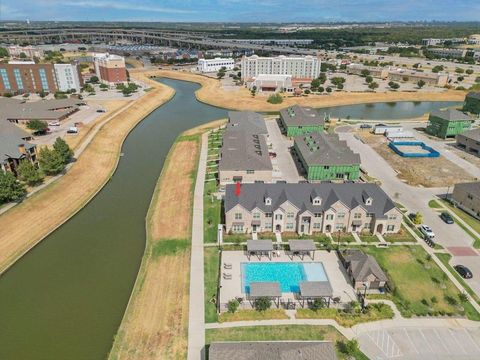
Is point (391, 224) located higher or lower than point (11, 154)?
lower

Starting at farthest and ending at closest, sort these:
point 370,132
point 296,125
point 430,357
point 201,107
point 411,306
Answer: point 201,107 → point 370,132 → point 296,125 → point 411,306 → point 430,357

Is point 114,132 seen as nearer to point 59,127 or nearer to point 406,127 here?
point 59,127

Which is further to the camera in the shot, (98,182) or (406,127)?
(406,127)

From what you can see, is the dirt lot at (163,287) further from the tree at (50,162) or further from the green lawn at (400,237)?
the green lawn at (400,237)

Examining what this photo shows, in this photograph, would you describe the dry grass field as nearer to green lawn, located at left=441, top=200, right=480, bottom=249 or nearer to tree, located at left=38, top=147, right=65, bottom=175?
tree, located at left=38, top=147, right=65, bottom=175

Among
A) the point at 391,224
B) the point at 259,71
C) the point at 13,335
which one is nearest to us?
the point at 13,335

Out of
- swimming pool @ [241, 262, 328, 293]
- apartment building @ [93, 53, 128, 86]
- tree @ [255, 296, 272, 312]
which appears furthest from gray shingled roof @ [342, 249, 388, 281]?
apartment building @ [93, 53, 128, 86]

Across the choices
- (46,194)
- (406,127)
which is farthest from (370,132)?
(46,194)
